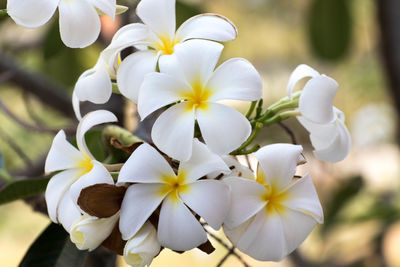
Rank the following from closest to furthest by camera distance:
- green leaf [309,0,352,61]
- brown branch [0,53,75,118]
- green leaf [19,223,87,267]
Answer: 1. green leaf [19,223,87,267]
2. brown branch [0,53,75,118]
3. green leaf [309,0,352,61]

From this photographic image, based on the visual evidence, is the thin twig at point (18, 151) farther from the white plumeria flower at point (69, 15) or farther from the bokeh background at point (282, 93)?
the white plumeria flower at point (69, 15)

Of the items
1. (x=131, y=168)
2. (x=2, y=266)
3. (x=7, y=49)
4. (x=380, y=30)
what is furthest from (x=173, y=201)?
(x=2, y=266)

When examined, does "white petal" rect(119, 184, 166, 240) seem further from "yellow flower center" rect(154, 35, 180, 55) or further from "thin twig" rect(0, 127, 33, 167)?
"thin twig" rect(0, 127, 33, 167)

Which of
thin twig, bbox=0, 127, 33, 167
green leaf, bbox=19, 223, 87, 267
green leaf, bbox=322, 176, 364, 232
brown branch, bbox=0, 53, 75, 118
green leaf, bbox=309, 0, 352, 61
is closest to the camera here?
green leaf, bbox=19, 223, 87, 267

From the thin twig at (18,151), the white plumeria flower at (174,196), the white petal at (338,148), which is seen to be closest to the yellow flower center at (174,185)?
the white plumeria flower at (174,196)

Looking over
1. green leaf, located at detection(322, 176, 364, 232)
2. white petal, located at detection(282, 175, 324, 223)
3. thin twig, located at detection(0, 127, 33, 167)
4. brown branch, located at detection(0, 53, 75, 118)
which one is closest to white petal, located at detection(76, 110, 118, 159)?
white petal, located at detection(282, 175, 324, 223)

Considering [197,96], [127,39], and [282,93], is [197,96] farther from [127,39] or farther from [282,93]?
[282,93]
